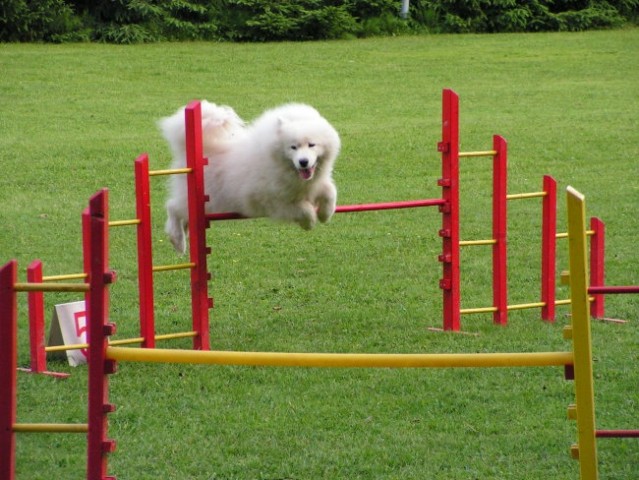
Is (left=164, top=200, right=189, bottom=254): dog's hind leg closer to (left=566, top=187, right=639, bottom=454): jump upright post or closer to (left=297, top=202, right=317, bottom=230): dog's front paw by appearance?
(left=297, top=202, right=317, bottom=230): dog's front paw

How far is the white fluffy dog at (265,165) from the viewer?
6.73m

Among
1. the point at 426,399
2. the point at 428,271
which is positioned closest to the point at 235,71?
the point at 428,271

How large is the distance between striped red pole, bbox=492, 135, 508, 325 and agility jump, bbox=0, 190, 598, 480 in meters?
3.80

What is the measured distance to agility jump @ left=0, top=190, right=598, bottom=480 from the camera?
12.9 feet

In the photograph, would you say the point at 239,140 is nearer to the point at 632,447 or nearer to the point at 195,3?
the point at 632,447

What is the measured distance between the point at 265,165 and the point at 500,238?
6.29 ft

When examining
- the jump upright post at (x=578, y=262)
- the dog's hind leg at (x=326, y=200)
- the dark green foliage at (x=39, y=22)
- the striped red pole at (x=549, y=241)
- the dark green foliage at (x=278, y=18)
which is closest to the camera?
the jump upright post at (x=578, y=262)

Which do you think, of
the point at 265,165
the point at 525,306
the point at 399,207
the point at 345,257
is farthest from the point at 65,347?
the point at 345,257

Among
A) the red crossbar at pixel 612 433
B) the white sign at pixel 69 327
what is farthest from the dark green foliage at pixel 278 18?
the red crossbar at pixel 612 433

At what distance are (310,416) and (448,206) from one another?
2324mm

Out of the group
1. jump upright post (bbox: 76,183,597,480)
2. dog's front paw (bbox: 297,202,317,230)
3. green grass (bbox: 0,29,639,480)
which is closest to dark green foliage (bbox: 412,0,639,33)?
green grass (bbox: 0,29,639,480)

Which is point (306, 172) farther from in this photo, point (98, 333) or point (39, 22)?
point (39, 22)

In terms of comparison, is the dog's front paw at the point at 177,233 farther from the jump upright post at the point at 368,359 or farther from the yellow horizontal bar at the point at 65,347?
the jump upright post at the point at 368,359

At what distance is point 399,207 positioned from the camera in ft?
24.2
